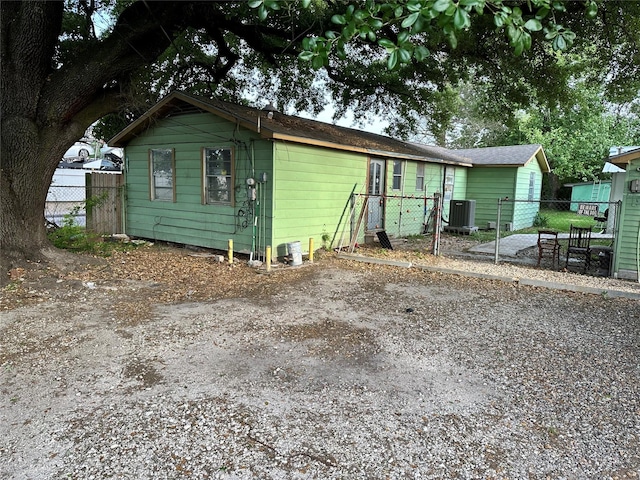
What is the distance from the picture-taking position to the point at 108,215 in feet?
36.1

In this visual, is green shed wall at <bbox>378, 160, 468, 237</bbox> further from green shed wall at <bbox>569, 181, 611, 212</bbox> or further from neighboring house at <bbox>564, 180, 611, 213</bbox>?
neighboring house at <bbox>564, 180, 611, 213</bbox>

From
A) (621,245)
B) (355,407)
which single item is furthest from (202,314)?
(621,245)

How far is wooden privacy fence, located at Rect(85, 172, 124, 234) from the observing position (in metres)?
10.8

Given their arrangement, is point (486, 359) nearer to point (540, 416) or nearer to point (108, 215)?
point (540, 416)

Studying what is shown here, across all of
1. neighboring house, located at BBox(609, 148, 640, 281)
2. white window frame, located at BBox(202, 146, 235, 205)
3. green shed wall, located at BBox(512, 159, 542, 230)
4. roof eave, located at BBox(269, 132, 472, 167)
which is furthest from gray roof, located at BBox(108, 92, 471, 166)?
green shed wall, located at BBox(512, 159, 542, 230)

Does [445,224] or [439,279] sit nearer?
[439,279]

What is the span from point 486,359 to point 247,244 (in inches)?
219

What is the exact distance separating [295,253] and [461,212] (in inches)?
310

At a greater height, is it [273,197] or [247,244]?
[273,197]

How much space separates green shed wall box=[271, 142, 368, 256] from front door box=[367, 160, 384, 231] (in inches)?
24.0

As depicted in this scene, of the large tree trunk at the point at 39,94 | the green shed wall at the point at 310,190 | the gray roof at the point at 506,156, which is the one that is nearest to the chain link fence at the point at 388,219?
the green shed wall at the point at 310,190

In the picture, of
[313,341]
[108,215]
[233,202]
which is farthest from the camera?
[108,215]

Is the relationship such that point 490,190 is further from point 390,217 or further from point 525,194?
point 390,217

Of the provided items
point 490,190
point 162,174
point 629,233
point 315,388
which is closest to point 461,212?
point 490,190
